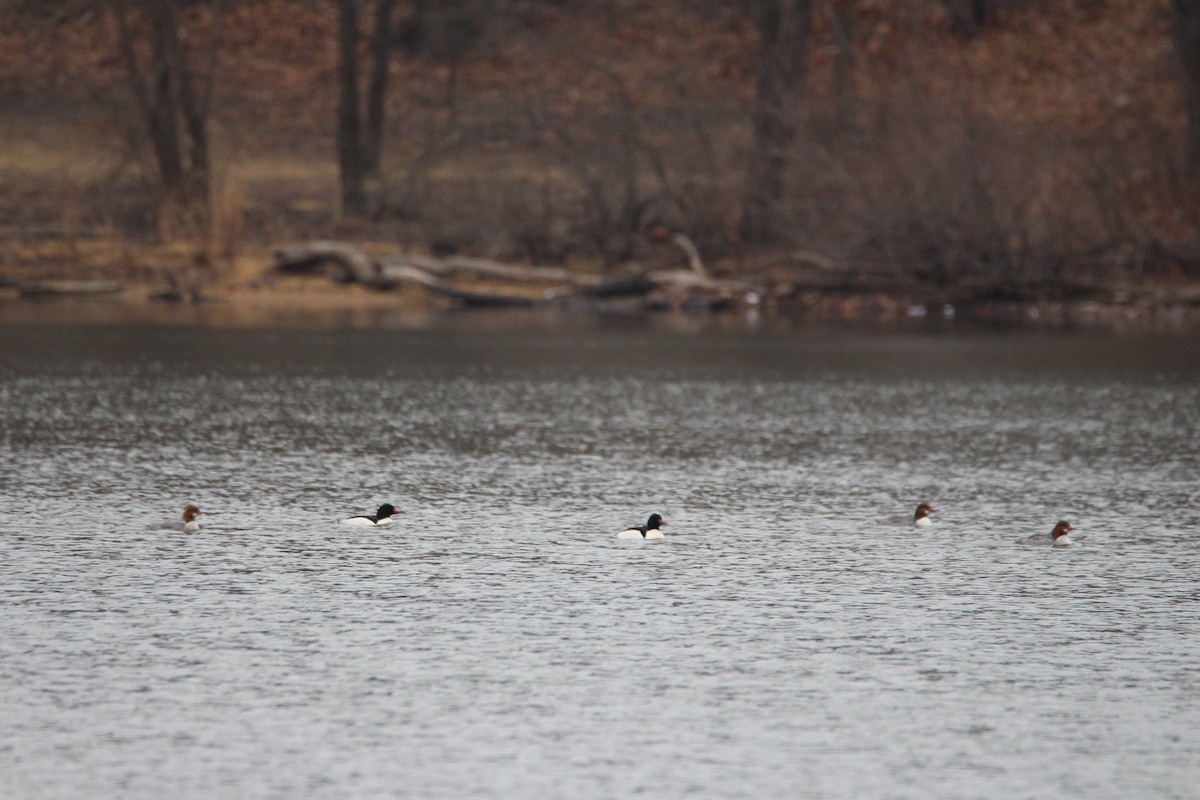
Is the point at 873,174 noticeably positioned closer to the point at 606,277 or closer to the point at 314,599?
the point at 606,277

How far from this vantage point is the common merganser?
319 inches

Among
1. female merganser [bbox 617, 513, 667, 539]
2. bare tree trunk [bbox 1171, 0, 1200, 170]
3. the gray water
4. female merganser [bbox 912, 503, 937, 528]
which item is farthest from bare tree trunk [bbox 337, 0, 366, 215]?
female merganser [bbox 617, 513, 667, 539]

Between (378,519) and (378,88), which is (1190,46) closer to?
(378,88)

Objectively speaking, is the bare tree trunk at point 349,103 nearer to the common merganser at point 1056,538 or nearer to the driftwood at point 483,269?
the driftwood at point 483,269

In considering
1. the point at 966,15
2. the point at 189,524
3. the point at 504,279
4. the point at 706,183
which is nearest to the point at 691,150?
the point at 706,183

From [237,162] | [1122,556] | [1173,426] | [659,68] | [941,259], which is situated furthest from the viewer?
[659,68]

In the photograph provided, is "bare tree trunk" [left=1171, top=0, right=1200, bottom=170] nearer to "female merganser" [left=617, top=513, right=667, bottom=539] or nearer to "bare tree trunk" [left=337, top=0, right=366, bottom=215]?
"bare tree trunk" [left=337, top=0, right=366, bottom=215]

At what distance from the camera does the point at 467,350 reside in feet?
59.3

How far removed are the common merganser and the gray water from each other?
0.44 ft

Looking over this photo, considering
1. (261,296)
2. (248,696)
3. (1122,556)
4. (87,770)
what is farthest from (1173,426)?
(261,296)

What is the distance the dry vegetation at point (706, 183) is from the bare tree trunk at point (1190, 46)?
461mm

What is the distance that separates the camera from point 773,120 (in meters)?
28.2

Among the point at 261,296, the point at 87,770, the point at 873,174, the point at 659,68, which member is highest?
the point at 659,68

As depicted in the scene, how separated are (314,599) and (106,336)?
12.8 m
